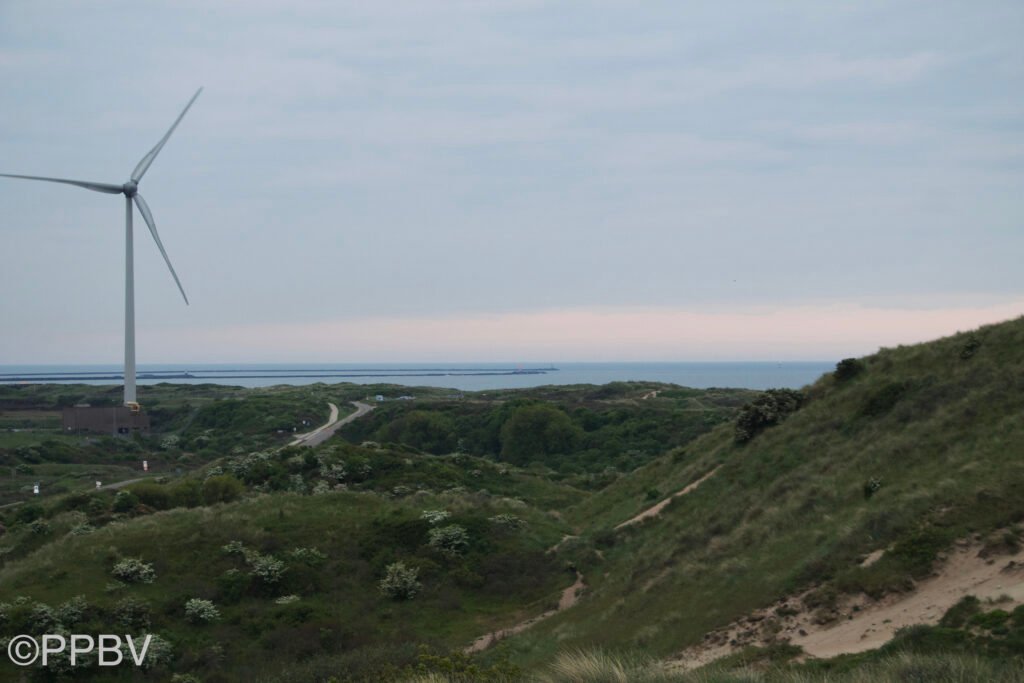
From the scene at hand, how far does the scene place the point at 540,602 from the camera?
29375 millimetres

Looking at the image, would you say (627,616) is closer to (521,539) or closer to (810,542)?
(810,542)

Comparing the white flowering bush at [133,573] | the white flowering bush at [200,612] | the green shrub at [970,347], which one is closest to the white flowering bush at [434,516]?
the white flowering bush at [200,612]

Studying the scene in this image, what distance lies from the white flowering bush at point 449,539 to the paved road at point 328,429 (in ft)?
177

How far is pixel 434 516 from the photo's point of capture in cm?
3594

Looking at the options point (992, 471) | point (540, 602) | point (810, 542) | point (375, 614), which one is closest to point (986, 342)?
point (992, 471)

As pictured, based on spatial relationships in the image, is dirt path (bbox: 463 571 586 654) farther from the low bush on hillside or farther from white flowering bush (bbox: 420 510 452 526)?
the low bush on hillside

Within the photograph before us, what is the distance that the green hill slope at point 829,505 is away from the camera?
1903 cm

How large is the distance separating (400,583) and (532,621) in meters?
5.81

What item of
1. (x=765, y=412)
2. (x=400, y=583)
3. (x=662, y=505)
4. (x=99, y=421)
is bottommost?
(x=99, y=421)

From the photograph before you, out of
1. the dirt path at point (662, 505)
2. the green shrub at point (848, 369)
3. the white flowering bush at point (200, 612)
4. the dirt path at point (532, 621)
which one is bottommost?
the dirt path at point (532, 621)

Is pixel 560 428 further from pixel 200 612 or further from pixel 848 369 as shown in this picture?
pixel 200 612

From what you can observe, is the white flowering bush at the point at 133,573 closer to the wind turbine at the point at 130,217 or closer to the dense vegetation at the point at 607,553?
the dense vegetation at the point at 607,553

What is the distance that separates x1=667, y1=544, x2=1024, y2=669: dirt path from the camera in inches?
623

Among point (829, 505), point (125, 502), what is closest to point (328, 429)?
point (125, 502)
